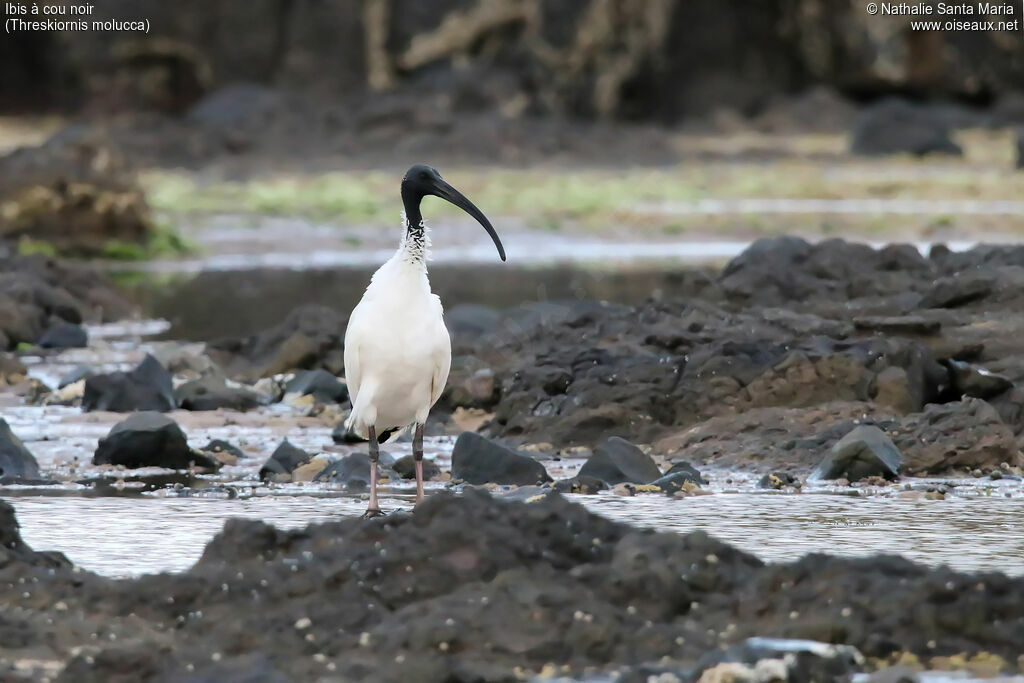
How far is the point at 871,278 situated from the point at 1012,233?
1199 cm

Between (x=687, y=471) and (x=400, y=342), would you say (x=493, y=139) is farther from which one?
(x=400, y=342)

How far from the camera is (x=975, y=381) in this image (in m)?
11.5

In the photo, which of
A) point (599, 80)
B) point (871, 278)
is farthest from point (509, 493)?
point (599, 80)

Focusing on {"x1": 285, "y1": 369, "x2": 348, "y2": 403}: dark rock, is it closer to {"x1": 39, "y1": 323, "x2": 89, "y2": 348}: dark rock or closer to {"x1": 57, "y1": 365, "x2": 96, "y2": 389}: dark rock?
{"x1": 57, "y1": 365, "x2": 96, "y2": 389}: dark rock

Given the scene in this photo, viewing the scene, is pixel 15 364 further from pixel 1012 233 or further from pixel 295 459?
pixel 1012 233

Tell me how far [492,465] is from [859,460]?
1872 mm

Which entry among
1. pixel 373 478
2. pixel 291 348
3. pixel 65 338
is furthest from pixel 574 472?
pixel 65 338

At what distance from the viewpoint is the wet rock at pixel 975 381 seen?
11.4m

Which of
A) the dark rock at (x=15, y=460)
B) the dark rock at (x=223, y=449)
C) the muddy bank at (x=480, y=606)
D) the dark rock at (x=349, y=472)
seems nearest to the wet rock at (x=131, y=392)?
the dark rock at (x=223, y=449)

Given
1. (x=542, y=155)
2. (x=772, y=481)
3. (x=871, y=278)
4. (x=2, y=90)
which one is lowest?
(x=772, y=481)

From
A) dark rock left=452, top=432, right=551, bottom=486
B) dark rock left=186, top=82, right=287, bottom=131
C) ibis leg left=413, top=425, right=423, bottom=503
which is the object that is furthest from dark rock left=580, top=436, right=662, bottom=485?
dark rock left=186, top=82, right=287, bottom=131

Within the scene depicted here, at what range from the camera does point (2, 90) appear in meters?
50.8

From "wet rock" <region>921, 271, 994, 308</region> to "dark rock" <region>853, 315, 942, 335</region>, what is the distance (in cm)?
98

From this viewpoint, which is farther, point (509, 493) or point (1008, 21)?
point (1008, 21)
